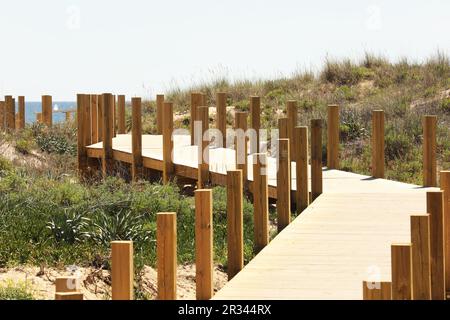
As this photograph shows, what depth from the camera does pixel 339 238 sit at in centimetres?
1091

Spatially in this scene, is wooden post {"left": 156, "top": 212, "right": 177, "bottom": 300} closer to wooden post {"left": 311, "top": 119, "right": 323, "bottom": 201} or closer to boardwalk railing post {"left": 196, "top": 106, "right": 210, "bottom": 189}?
wooden post {"left": 311, "top": 119, "right": 323, "bottom": 201}

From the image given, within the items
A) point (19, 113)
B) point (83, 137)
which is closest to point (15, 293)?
point (83, 137)

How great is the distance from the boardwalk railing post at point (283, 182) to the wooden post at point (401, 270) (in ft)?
15.1

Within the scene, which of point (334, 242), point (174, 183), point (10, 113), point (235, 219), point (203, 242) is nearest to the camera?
point (203, 242)

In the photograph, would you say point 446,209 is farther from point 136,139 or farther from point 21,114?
point 21,114

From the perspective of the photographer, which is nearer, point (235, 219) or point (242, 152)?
point (235, 219)

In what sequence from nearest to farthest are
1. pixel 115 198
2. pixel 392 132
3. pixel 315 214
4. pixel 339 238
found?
pixel 339 238
pixel 315 214
pixel 115 198
pixel 392 132

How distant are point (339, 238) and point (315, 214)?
136cm

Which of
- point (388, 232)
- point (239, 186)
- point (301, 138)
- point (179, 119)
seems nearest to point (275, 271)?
point (239, 186)

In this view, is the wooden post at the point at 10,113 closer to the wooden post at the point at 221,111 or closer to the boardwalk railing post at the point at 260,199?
the wooden post at the point at 221,111

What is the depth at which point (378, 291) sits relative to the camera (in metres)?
6.65

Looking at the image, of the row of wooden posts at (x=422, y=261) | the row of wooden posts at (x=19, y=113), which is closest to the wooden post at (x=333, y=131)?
the row of wooden posts at (x=422, y=261)

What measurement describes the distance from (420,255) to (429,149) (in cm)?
695

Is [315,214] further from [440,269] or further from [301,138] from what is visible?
[440,269]
